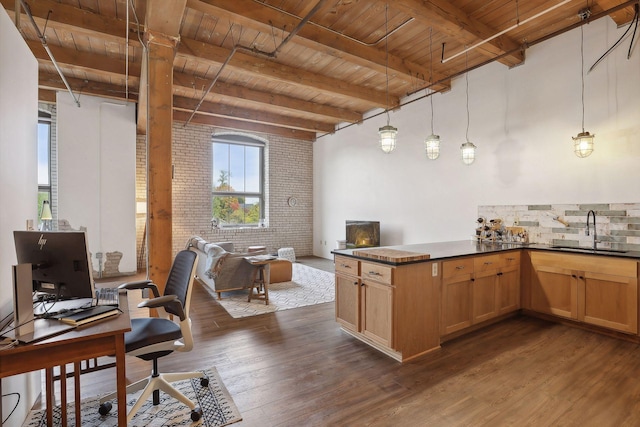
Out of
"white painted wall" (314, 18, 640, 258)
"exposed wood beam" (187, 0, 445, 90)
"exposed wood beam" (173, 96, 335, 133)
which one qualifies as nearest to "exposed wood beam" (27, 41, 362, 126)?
"exposed wood beam" (173, 96, 335, 133)

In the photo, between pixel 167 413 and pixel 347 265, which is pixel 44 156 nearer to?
pixel 167 413

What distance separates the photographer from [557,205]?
3945mm

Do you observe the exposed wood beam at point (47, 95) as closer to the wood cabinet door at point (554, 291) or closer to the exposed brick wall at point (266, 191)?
the exposed brick wall at point (266, 191)

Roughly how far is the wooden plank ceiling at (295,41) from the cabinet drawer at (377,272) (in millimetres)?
2484

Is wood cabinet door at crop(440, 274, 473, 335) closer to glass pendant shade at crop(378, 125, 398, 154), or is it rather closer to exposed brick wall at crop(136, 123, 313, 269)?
glass pendant shade at crop(378, 125, 398, 154)

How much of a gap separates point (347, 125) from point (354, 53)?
3.64 meters

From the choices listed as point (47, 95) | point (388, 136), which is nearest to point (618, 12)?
point (388, 136)

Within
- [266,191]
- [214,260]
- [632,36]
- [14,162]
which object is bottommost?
[214,260]

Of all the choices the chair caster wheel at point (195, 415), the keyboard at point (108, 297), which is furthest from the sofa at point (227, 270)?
the chair caster wheel at point (195, 415)

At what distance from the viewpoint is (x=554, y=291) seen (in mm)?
3559

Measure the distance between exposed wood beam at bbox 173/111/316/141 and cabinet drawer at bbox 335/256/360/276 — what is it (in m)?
5.76

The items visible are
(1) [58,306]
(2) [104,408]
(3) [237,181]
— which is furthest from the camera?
(3) [237,181]

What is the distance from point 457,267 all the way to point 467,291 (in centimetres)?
33

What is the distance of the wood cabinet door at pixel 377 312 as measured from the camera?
107 inches
